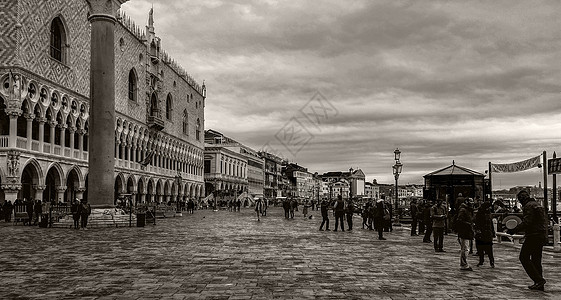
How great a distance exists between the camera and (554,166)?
18.7m

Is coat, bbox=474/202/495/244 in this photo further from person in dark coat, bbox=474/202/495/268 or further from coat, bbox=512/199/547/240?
coat, bbox=512/199/547/240

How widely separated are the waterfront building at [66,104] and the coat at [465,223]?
18.7 m

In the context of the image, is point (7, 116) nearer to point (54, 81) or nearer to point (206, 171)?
point (54, 81)

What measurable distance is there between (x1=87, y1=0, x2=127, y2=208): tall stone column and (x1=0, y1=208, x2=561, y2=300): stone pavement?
8.67 m

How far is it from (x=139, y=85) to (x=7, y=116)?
23040 millimetres

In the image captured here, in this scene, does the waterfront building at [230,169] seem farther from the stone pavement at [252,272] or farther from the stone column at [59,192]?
the stone pavement at [252,272]

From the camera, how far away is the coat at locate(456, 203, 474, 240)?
11188 mm

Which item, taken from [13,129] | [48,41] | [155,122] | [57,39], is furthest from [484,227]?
[155,122]

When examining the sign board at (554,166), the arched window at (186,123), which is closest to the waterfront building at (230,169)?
the arched window at (186,123)

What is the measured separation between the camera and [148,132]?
197 feet

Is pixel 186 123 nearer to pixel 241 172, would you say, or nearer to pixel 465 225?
pixel 241 172

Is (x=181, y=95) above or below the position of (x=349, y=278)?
above

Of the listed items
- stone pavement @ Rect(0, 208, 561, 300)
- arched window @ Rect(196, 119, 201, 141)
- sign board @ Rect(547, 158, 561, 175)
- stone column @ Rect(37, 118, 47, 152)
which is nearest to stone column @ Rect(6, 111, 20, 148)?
stone column @ Rect(37, 118, 47, 152)

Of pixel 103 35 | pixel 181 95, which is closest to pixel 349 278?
pixel 103 35
